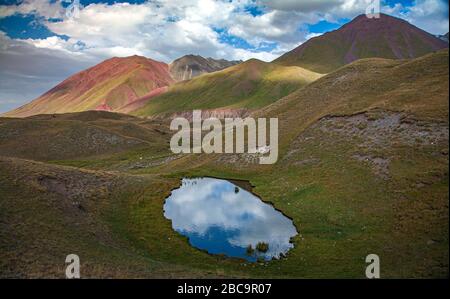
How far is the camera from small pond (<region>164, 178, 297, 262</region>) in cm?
3559

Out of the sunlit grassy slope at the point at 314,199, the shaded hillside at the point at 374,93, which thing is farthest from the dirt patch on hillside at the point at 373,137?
the shaded hillside at the point at 374,93

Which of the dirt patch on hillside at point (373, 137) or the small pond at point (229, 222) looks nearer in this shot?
the small pond at point (229, 222)

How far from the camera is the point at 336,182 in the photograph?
4784 centimetres

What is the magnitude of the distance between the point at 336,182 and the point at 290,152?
1742cm

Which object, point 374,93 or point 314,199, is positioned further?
point 374,93

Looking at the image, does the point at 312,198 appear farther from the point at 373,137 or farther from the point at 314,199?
the point at 373,137

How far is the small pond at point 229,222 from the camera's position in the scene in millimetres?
35594

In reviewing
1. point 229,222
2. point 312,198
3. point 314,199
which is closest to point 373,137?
point 312,198

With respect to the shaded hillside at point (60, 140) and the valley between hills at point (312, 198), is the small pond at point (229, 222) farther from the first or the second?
the shaded hillside at point (60, 140)

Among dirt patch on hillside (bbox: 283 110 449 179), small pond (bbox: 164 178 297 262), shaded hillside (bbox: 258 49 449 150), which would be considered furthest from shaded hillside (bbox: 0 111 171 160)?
dirt patch on hillside (bbox: 283 110 449 179)

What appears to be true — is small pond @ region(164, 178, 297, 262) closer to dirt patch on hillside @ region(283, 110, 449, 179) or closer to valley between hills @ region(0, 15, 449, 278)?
valley between hills @ region(0, 15, 449, 278)

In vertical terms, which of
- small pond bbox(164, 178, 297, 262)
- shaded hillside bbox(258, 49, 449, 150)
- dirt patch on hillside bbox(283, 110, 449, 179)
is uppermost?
shaded hillside bbox(258, 49, 449, 150)

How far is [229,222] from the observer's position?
4384 cm

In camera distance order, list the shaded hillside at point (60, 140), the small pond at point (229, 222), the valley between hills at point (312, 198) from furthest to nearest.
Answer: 1. the shaded hillside at point (60, 140)
2. the small pond at point (229, 222)
3. the valley between hills at point (312, 198)
